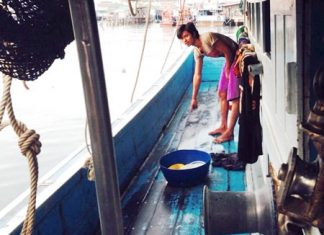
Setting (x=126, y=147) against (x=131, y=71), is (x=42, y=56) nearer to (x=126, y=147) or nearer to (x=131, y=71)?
(x=126, y=147)

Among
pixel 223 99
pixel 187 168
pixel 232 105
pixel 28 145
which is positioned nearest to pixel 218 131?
pixel 223 99

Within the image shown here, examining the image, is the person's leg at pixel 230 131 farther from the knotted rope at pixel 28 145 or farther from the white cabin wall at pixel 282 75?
the knotted rope at pixel 28 145

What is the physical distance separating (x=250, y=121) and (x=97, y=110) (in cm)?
264

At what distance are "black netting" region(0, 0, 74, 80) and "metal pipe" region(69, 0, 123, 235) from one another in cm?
19

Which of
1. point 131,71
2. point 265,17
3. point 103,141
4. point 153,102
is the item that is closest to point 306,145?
point 103,141

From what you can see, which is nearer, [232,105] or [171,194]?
[171,194]

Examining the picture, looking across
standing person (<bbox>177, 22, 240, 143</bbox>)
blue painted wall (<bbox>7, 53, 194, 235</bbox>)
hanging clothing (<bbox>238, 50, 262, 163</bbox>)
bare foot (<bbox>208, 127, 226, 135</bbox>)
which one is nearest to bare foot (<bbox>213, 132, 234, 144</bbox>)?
standing person (<bbox>177, 22, 240, 143</bbox>)

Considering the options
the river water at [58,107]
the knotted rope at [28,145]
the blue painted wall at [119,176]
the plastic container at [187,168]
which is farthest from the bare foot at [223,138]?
the knotted rope at [28,145]

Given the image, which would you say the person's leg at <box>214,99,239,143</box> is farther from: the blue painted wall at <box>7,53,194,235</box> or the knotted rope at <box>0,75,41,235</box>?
the knotted rope at <box>0,75,41,235</box>

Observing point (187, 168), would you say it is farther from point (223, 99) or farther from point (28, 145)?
point (28, 145)

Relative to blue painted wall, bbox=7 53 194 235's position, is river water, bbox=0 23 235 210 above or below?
below

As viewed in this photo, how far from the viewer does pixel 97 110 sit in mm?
799

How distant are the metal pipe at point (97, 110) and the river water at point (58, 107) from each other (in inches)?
15.4

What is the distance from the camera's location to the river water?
7.27 meters
